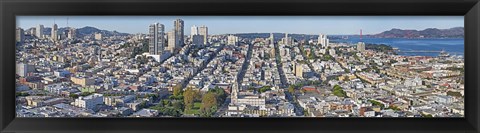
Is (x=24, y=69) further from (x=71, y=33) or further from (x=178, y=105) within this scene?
(x=178, y=105)

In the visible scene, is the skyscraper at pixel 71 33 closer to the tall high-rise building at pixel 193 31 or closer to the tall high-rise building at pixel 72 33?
the tall high-rise building at pixel 72 33

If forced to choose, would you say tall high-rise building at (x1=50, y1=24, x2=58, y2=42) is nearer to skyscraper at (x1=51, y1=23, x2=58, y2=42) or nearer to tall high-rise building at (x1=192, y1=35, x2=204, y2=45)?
skyscraper at (x1=51, y1=23, x2=58, y2=42)

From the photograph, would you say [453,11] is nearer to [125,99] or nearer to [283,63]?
[283,63]

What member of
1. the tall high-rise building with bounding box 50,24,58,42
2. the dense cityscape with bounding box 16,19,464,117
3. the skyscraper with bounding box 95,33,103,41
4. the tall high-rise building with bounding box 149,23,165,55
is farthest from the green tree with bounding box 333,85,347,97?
the tall high-rise building with bounding box 50,24,58,42

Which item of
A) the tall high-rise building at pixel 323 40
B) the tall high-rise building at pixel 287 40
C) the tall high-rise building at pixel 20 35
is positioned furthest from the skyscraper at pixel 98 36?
the tall high-rise building at pixel 323 40

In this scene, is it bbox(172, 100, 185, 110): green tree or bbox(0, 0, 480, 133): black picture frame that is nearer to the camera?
bbox(0, 0, 480, 133): black picture frame
